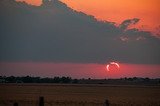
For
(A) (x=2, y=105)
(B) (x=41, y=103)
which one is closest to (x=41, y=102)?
(B) (x=41, y=103)

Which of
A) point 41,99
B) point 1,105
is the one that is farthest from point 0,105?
point 41,99

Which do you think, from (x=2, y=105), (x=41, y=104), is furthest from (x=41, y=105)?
(x=2, y=105)

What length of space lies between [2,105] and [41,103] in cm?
1596

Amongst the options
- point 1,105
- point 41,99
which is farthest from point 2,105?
point 41,99

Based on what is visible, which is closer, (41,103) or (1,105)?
(41,103)

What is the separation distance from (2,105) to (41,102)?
1595 cm

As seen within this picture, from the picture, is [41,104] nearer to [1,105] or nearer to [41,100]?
[41,100]

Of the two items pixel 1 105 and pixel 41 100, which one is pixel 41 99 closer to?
pixel 41 100

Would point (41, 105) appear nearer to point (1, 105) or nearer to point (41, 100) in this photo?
point (41, 100)

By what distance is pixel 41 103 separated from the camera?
21750mm

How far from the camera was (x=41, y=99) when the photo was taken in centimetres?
2184

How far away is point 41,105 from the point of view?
21.7m

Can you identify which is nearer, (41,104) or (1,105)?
(41,104)

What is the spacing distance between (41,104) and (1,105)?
16.1 meters
